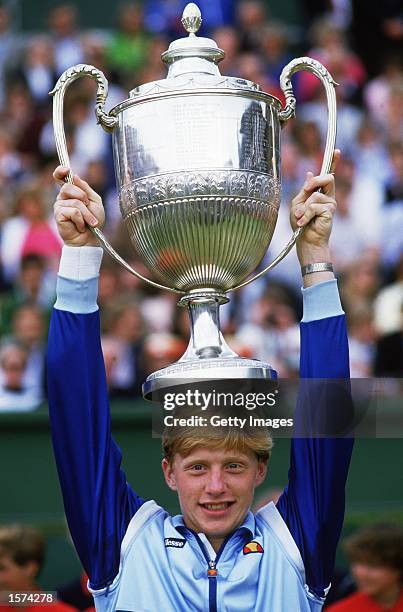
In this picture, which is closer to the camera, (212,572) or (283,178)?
(212,572)

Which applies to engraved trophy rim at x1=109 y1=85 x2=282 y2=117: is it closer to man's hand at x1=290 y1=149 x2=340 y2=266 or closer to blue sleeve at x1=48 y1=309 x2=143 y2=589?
man's hand at x1=290 y1=149 x2=340 y2=266

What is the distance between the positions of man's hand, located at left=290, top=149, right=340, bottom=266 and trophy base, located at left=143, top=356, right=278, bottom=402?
0.30 meters

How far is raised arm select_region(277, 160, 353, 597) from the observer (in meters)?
3.23

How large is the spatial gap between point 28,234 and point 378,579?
384 cm

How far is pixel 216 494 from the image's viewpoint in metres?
3.17

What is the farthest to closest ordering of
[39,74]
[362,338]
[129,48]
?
[129,48] → [39,74] → [362,338]

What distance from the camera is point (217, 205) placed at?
324 cm

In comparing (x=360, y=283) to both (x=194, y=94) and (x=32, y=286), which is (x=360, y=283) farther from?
(x=194, y=94)

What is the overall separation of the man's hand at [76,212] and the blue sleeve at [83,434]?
0.17m

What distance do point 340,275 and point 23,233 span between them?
166 centimetres

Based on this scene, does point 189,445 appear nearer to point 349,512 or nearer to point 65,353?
point 65,353

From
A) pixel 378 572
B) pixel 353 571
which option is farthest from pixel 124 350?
pixel 378 572

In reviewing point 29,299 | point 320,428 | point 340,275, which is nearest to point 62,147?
point 320,428

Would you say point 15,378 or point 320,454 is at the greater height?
point 15,378
